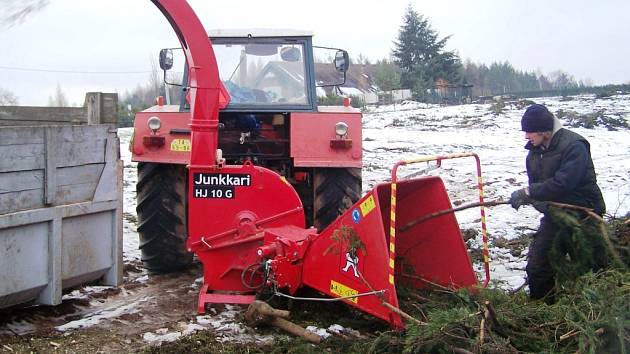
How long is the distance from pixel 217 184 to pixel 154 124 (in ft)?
4.18

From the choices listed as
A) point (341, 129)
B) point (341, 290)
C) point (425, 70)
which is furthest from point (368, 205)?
point (425, 70)

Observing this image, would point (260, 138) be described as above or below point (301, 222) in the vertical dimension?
above

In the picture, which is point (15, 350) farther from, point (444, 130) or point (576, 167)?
point (444, 130)

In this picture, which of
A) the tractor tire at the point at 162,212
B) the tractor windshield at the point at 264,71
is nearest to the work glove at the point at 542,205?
the tractor windshield at the point at 264,71

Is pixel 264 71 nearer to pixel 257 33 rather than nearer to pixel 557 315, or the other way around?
pixel 257 33

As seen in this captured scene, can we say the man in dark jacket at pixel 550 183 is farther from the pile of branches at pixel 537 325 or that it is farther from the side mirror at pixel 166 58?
the side mirror at pixel 166 58

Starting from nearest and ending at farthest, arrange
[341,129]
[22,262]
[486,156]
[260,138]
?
[22,262] < [341,129] < [260,138] < [486,156]

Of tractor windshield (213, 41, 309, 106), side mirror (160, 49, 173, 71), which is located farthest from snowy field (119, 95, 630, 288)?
side mirror (160, 49, 173, 71)

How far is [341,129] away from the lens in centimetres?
545

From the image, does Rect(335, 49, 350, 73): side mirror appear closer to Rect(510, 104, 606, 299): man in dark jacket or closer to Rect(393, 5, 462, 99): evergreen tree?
Rect(510, 104, 606, 299): man in dark jacket

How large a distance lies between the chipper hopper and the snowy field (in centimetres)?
41

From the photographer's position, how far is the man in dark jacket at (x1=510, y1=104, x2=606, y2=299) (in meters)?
4.30

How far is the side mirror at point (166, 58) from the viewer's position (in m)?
6.17

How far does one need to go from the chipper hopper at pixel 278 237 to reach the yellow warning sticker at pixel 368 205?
0.35 m
